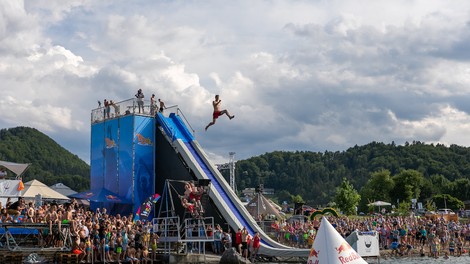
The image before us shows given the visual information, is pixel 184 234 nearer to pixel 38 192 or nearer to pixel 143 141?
pixel 143 141

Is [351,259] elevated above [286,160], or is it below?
below

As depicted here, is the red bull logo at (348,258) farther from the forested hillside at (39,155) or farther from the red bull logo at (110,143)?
the forested hillside at (39,155)

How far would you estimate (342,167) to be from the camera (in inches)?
7343

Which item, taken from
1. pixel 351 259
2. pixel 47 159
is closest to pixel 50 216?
pixel 351 259

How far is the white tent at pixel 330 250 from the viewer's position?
8.46 meters

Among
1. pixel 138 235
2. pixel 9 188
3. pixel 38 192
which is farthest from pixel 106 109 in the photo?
pixel 138 235

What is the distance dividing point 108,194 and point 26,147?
121 meters

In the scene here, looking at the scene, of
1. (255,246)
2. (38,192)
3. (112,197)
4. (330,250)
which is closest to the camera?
(330,250)

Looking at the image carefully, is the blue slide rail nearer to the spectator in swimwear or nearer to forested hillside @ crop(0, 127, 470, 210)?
the spectator in swimwear

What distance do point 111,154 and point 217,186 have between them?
647 cm

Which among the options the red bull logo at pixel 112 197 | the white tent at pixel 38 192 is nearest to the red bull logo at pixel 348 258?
the red bull logo at pixel 112 197

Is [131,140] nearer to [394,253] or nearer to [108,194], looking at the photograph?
[108,194]

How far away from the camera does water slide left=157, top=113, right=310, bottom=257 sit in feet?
87.0

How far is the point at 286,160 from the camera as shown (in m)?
198
